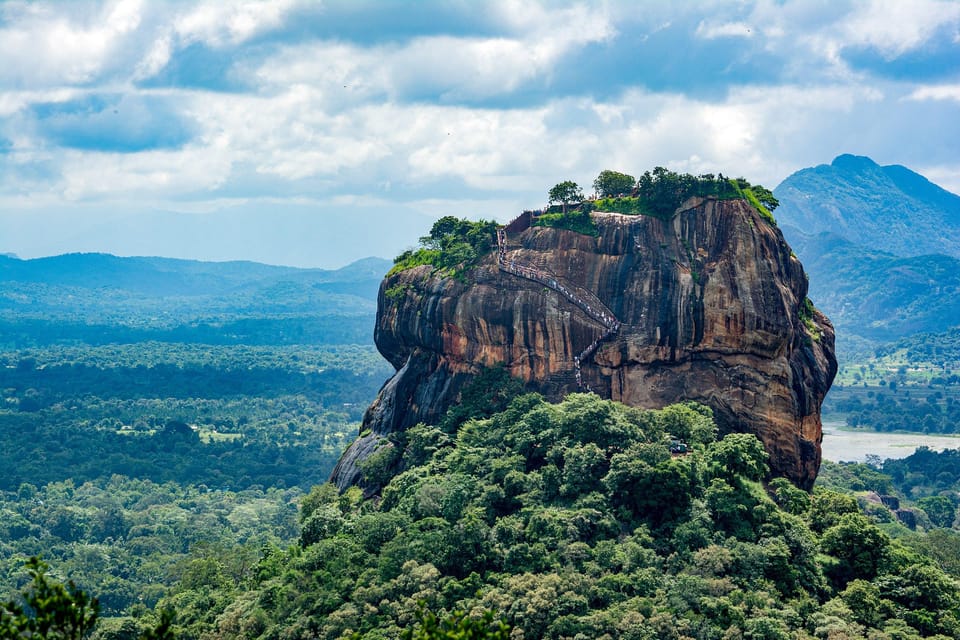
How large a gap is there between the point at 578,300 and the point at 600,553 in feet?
60.4

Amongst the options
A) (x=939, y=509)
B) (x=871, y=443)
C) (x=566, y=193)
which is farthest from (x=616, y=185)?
(x=871, y=443)

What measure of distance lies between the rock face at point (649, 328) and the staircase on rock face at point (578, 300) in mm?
107

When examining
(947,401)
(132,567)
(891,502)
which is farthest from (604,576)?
(947,401)

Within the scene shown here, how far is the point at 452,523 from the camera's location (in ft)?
147

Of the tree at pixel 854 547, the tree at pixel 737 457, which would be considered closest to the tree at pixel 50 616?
the tree at pixel 737 457

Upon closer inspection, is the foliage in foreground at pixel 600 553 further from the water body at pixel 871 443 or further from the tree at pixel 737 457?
the water body at pixel 871 443

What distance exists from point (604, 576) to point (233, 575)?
1067 inches

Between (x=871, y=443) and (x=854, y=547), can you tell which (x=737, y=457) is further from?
(x=871, y=443)

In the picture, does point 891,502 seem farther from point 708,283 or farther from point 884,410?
point 884,410

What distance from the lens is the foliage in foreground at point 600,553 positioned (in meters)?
37.4

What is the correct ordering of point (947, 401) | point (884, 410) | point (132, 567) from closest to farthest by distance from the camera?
1. point (132, 567)
2. point (884, 410)
3. point (947, 401)

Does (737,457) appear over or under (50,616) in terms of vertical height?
under

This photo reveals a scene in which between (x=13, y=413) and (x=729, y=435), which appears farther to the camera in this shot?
(x=13, y=413)

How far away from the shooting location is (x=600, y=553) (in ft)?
135
